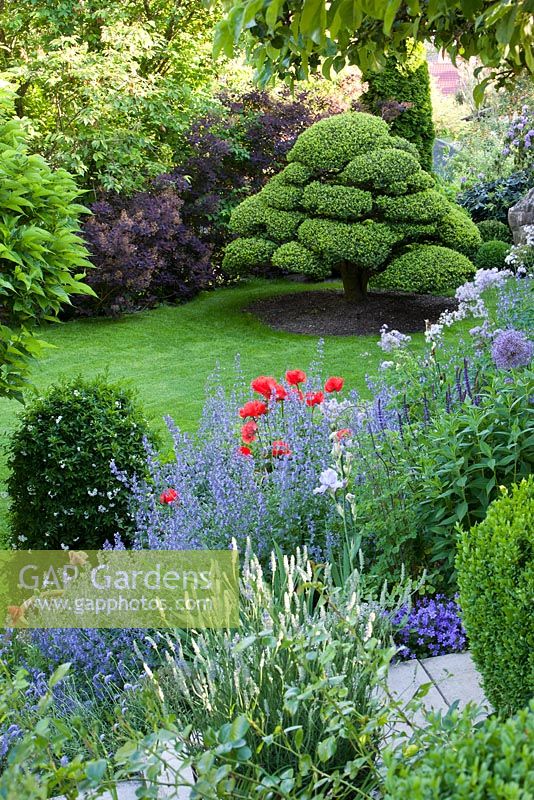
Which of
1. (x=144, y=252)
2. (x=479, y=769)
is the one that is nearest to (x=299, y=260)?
(x=144, y=252)

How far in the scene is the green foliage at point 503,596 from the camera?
2.22 meters

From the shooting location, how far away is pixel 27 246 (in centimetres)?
363

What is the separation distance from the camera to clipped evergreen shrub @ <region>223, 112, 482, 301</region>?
8.55 metres

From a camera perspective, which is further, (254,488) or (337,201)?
(337,201)

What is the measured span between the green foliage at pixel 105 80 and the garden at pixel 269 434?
0.05 m

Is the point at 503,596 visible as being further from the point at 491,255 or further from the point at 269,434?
the point at 491,255

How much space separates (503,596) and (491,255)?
833 cm

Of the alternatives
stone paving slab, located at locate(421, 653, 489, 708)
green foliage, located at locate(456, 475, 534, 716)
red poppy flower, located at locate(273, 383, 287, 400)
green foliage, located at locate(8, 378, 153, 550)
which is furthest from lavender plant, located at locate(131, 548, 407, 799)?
green foliage, located at locate(8, 378, 153, 550)

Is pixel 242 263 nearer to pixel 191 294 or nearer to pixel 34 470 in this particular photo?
pixel 191 294

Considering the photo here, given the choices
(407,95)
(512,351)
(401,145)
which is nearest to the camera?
(512,351)

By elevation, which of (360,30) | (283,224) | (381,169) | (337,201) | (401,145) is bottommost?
(283,224)

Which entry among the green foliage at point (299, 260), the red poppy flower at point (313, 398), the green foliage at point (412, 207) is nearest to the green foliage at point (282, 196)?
the green foliage at point (299, 260)

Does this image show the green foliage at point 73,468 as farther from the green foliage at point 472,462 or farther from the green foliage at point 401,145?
the green foliage at point 401,145

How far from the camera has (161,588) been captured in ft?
10.6
